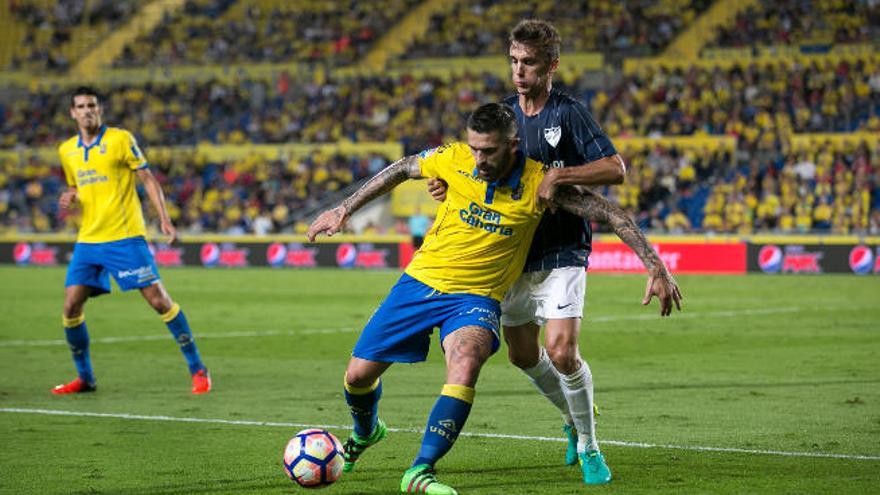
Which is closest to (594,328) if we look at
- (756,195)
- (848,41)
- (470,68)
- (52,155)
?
(756,195)

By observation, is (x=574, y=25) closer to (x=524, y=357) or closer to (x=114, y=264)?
(x=114, y=264)

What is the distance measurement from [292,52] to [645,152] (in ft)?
52.1

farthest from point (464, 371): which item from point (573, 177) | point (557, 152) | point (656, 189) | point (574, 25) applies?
point (574, 25)

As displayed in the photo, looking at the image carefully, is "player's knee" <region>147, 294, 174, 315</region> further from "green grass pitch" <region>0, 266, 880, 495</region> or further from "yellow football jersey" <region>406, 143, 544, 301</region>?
"yellow football jersey" <region>406, 143, 544, 301</region>

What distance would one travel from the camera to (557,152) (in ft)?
23.3

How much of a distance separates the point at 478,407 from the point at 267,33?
3849 centimetres

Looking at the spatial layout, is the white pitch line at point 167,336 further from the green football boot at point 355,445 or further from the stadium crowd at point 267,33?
the stadium crowd at point 267,33

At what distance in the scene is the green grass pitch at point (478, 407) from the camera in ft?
23.5

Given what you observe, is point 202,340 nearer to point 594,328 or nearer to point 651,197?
point 594,328

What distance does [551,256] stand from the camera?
23.5ft

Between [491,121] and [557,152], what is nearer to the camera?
[491,121]

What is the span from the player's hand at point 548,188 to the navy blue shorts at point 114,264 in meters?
5.29

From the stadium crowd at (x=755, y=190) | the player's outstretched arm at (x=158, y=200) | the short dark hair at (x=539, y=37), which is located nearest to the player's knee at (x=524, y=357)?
the short dark hair at (x=539, y=37)

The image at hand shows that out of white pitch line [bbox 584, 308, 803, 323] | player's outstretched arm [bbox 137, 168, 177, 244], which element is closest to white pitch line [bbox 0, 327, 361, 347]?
white pitch line [bbox 584, 308, 803, 323]
